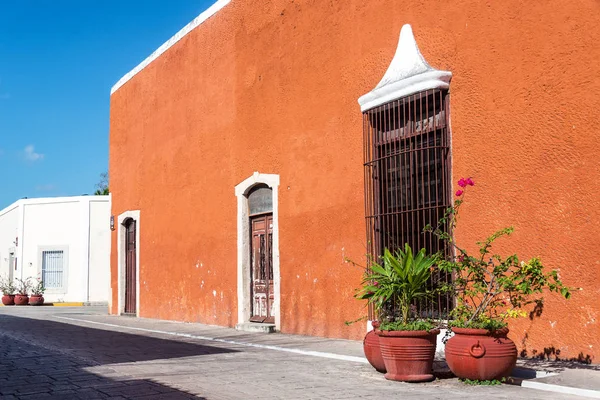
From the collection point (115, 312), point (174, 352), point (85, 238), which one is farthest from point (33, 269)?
point (174, 352)

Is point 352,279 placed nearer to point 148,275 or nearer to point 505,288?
point 505,288

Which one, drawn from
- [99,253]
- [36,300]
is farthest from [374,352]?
[99,253]

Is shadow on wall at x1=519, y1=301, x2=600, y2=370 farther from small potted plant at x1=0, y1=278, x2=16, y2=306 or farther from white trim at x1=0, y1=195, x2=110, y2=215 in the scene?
small potted plant at x1=0, y1=278, x2=16, y2=306

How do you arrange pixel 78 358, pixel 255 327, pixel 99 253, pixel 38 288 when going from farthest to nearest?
pixel 99 253 → pixel 38 288 → pixel 255 327 → pixel 78 358

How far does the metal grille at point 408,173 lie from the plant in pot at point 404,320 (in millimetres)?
1098

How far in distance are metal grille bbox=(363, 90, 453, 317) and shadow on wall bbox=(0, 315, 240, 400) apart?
9.80 ft

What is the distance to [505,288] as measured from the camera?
703cm

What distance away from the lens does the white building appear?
30875 mm

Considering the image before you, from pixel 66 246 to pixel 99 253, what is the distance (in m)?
1.75

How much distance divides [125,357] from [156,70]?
421 inches

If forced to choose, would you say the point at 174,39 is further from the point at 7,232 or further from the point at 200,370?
the point at 7,232

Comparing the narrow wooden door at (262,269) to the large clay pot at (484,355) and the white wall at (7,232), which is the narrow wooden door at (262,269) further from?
the white wall at (7,232)

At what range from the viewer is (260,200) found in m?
13.5

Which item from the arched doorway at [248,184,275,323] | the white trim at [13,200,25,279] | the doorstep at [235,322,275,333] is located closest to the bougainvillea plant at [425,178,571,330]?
the doorstep at [235,322,275,333]
